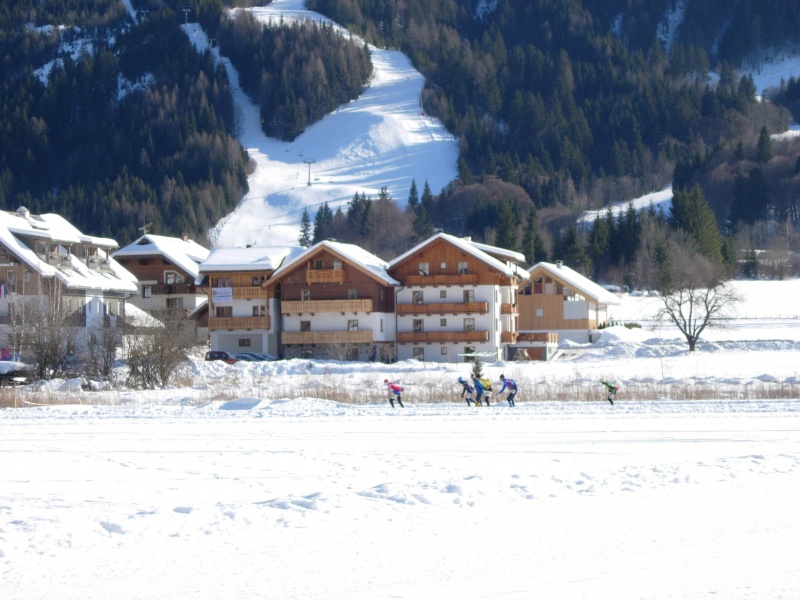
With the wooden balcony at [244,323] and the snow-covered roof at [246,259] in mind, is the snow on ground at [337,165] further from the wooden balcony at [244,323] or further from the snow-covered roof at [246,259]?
the wooden balcony at [244,323]

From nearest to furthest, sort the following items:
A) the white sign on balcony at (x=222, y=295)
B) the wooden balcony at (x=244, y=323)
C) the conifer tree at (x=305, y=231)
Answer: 1. the wooden balcony at (x=244, y=323)
2. the white sign on balcony at (x=222, y=295)
3. the conifer tree at (x=305, y=231)

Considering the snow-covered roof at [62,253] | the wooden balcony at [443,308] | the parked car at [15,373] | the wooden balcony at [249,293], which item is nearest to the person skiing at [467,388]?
the parked car at [15,373]

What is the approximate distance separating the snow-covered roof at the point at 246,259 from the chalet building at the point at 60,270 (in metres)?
5.57

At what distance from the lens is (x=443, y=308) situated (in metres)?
63.5

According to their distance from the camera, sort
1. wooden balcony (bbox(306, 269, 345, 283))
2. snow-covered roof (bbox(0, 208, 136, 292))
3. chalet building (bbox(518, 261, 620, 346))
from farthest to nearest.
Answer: chalet building (bbox(518, 261, 620, 346)) → wooden balcony (bbox(306, 269, 345, 283)) → snow-covered roof (bbox(0, 208, 136, 292))

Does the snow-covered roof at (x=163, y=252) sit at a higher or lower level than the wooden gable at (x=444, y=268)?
higher

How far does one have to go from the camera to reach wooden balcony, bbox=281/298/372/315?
6256cm

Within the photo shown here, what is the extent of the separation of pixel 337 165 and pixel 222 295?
112481mm

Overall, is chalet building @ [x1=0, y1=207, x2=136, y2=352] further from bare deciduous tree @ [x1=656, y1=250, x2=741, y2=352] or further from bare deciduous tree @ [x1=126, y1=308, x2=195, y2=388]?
bare deciduous tree @ [x1=656, y1=250, x2=741, y2=352]

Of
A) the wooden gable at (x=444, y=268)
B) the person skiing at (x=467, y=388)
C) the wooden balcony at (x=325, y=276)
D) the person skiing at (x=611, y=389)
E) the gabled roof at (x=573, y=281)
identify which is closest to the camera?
the person skiing at (x=611, y=389)

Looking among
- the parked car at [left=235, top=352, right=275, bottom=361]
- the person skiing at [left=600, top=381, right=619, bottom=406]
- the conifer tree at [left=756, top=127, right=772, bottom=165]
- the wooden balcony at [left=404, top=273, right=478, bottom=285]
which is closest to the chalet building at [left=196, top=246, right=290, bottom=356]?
the parked car at [left=235, top=352, right=275, bottom=361]

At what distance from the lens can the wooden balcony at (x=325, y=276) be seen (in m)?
63.6

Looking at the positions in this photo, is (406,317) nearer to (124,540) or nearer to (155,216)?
(124,540)

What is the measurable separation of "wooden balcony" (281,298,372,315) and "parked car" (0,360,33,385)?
894 inches
